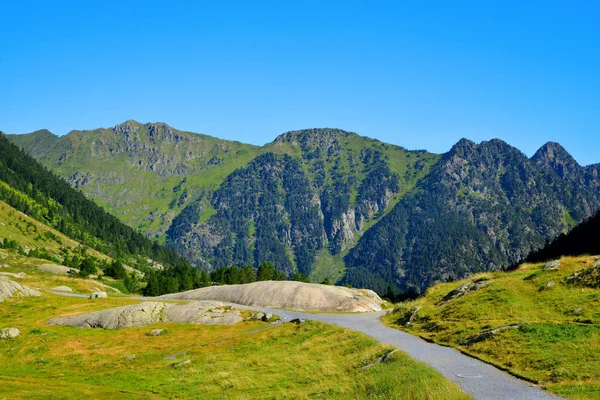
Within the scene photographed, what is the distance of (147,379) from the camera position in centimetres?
4181

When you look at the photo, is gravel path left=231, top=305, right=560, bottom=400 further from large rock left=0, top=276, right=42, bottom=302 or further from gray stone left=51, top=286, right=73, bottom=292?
gray stone left=51, top=286, right=73, bottom=292

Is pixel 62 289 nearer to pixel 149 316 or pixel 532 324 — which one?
pixel 149 316

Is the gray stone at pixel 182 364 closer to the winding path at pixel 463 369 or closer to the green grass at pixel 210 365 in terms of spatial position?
the green grass at pixel 210 365

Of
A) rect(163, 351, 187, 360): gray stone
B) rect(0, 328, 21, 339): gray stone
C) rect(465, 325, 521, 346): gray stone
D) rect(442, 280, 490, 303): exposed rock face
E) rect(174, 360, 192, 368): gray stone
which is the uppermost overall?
rect(442, 280, 490, 303): exposed rock face

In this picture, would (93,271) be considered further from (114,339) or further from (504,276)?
(504,276)

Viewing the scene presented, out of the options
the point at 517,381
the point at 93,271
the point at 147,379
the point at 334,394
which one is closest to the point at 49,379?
the point at 147,379

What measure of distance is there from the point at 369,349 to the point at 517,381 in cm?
1340

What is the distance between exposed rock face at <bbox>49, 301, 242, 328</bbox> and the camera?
6381 centimetres

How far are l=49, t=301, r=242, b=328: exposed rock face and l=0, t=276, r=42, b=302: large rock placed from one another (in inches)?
672

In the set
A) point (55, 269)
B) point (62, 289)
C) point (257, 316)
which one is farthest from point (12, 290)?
point (55, 269)

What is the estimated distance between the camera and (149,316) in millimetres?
65750

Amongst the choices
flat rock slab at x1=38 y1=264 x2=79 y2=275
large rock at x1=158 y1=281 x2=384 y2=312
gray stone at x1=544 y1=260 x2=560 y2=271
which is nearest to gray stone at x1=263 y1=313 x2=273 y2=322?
large rock at x1=158 y1=281 x2=384 y2=312

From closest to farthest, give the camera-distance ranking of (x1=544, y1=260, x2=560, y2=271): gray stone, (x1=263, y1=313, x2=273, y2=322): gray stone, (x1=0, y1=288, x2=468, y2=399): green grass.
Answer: (x1=0, y1=288, x2=468, y2=399): green grass < (x1=544, y1=260, x2=560, y2=271): gray stone < (x1=263, y1=313, x2=273, y2=322): gray stone

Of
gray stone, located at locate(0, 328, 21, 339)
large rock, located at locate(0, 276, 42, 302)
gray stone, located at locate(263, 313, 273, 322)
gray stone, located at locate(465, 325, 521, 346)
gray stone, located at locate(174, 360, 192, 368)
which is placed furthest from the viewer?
large rock, located at locate(0, 276, 42, 302)
